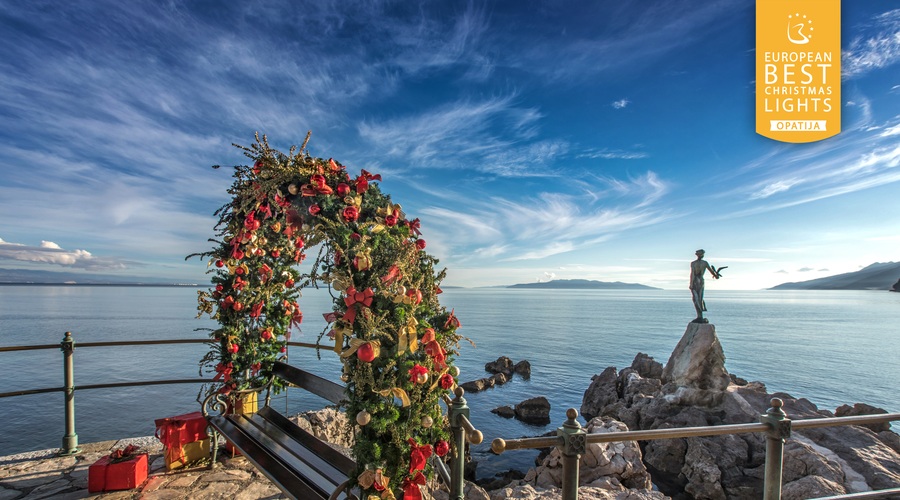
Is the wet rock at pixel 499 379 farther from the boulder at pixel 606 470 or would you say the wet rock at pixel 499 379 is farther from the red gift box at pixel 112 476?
the red gift box at pixel 112 476

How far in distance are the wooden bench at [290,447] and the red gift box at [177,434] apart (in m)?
0.17

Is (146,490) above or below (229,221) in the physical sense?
below

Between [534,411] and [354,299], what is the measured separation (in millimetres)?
20047

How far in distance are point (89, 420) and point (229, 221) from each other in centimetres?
2366

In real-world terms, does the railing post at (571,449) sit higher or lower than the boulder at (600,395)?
higher

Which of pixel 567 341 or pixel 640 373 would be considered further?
pixel 567 341

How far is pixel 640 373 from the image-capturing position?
2356cm

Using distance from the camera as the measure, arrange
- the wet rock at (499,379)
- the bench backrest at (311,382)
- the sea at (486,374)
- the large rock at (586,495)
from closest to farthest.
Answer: the bench backrest at (311,382) → the large rock at (586,495) → the sea at (486,374) → the wet rock at (499,379)

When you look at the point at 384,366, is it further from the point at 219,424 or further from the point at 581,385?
the point at 581,385

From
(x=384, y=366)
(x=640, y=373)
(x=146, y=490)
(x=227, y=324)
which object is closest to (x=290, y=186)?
(x=384, y=366)

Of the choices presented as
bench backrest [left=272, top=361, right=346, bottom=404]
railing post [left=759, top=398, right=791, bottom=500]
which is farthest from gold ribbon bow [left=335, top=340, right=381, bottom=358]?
railing post [left=759, top=398, right=791, bottom=500]

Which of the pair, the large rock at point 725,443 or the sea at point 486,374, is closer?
the large rock at point 725,443

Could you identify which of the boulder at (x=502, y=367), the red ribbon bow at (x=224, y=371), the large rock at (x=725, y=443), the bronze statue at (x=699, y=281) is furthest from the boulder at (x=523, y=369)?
the red ribbon bow at (x=224, y=371)

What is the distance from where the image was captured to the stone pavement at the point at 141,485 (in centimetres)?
421
